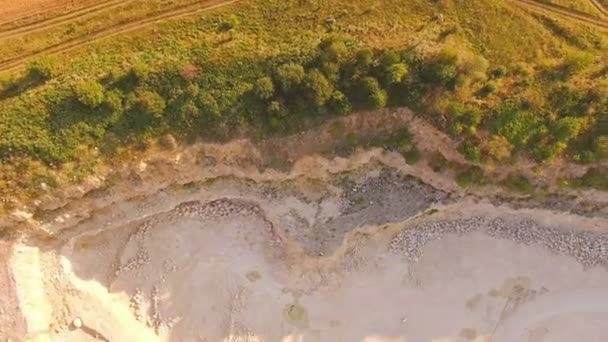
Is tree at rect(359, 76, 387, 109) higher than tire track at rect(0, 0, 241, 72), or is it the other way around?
tire track at rect(0, 0, 241, 72)

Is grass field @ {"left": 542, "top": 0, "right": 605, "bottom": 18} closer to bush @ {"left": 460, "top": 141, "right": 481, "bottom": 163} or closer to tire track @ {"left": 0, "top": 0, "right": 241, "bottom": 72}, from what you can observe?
bush @ {"left": 460, "top": 141, "right": 481, "bottom": 163}

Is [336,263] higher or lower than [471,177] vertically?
lower

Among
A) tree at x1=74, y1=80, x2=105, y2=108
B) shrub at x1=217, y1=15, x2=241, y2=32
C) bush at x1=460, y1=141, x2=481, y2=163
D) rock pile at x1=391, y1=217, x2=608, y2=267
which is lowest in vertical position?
rock pile at x1=391, y1=217, x2=608, y2=267

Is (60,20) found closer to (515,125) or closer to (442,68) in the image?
(442,68)

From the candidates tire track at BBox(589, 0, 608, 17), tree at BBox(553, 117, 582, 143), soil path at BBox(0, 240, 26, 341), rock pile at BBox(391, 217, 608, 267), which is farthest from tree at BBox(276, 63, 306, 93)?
soil path at BBox(0, 240, 26, 341)

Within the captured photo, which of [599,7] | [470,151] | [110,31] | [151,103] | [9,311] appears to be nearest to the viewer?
[151,103]

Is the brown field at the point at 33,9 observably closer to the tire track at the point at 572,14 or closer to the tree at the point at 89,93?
the tree at the point at 89,93

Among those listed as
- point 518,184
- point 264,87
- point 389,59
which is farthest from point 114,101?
point 518,184
